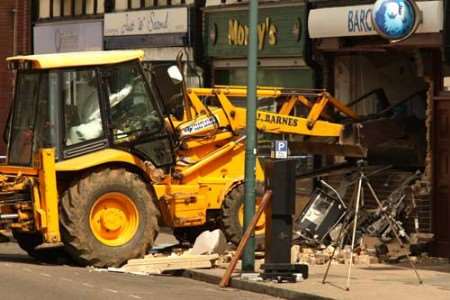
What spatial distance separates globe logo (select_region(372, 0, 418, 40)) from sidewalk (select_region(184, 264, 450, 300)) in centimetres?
354

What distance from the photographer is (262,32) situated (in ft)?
73.4

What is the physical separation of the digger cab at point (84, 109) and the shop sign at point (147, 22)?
7007 mm

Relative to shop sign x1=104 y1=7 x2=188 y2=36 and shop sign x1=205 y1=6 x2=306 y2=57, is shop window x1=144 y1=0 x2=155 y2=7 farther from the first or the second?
shop sign x1=205 y1=6 x2=306 y2=57

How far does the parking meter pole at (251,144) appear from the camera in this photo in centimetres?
1543

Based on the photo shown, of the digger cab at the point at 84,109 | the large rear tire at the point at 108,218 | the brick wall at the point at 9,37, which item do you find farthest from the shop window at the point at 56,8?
the large rear tire at the point at 108,218

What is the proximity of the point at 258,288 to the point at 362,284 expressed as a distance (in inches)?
51.3

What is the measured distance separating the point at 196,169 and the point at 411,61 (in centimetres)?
474

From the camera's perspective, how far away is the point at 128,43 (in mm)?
26281

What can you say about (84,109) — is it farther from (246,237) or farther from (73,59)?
(246,237)

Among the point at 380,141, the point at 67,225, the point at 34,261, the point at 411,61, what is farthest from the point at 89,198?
the point at 411,61

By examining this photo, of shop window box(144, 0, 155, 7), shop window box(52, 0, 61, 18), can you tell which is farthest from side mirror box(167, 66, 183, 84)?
shop window box(52, 0, 61, 18)

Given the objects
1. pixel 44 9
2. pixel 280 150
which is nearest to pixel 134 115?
pixel 280 150

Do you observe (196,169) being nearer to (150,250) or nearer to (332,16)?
(150,250)

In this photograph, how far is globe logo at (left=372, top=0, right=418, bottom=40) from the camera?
17469 millimetres
